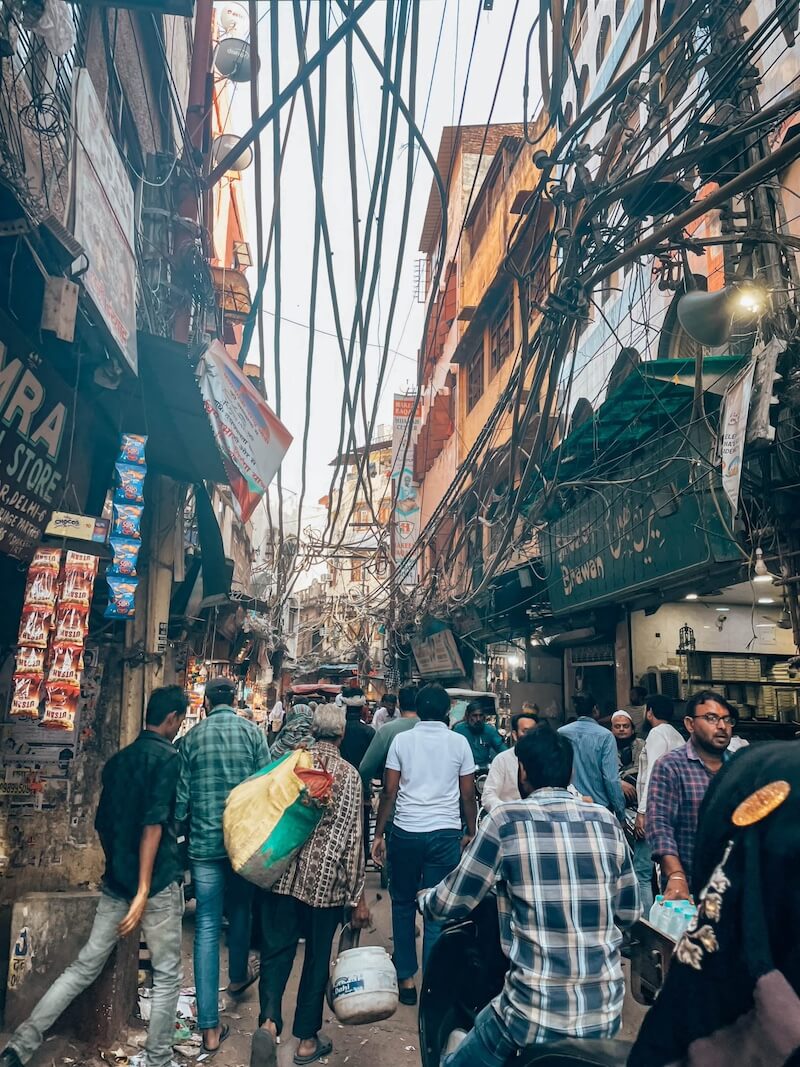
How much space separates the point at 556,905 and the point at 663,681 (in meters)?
9.15

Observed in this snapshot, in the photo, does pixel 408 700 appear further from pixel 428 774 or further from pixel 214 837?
pixel 214 837

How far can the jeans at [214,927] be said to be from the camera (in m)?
4.25

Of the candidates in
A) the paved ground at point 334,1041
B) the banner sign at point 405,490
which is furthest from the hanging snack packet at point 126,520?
the banner sign at point 405,490

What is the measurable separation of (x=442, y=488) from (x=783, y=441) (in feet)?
60.9

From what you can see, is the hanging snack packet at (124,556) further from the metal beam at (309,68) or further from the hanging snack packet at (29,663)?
the metal beam at (309,68)

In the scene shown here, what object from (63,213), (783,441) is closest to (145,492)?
(63,213)

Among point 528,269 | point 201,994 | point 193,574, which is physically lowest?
point 201,994

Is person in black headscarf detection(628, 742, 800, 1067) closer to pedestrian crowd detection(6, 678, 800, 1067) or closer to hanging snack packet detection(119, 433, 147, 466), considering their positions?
pedestrian crowd detection(6, 678, 800, 1067)

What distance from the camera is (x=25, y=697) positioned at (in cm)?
402

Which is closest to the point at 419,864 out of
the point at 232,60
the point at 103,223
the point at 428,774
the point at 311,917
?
the point at 428,774

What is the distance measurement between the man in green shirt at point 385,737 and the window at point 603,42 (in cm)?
1279

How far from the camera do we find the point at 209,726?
474 cm

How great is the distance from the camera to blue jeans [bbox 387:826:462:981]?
190 inches

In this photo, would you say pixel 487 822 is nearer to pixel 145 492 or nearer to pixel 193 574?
pixel 145 492
